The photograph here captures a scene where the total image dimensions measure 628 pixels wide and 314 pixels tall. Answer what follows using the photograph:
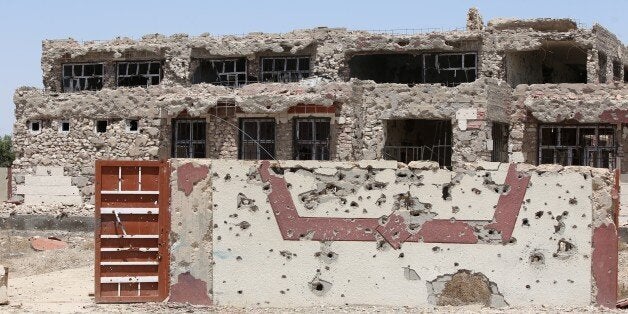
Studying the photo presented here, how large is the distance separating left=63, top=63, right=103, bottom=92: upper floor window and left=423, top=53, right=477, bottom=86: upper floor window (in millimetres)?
10978

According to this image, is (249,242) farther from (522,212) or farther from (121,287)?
(522,212)

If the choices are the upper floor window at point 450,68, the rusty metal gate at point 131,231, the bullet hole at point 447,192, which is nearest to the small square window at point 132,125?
the upper floor window at point 450,68

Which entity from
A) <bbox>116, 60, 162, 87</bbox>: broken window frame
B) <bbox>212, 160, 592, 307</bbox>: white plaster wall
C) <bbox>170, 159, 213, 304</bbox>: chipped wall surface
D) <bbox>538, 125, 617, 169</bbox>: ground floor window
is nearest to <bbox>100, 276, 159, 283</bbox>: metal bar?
<bbox>170, 159, 213, 304</bbox>: chipped wall surface

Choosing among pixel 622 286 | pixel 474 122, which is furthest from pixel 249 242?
pixel 474 122

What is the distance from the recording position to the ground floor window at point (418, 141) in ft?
94.0

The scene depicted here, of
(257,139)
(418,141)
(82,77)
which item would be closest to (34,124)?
(82,77)

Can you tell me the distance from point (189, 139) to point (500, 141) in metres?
9.18

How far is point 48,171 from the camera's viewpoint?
31.5 meters

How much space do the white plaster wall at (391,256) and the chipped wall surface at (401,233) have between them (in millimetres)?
15

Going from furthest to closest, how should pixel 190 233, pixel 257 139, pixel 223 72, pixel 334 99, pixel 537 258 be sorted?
pixel 223 72 < pixel 257 139 < pixel 334 99 < pixel 190 233 < pixel 537 258

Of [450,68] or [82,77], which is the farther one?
[82,77]

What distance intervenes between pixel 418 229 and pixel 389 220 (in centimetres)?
44

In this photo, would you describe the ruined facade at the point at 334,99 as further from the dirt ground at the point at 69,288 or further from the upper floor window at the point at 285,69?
the dirt ground at the point at 69,288

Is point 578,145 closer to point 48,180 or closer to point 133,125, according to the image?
point 133,125
